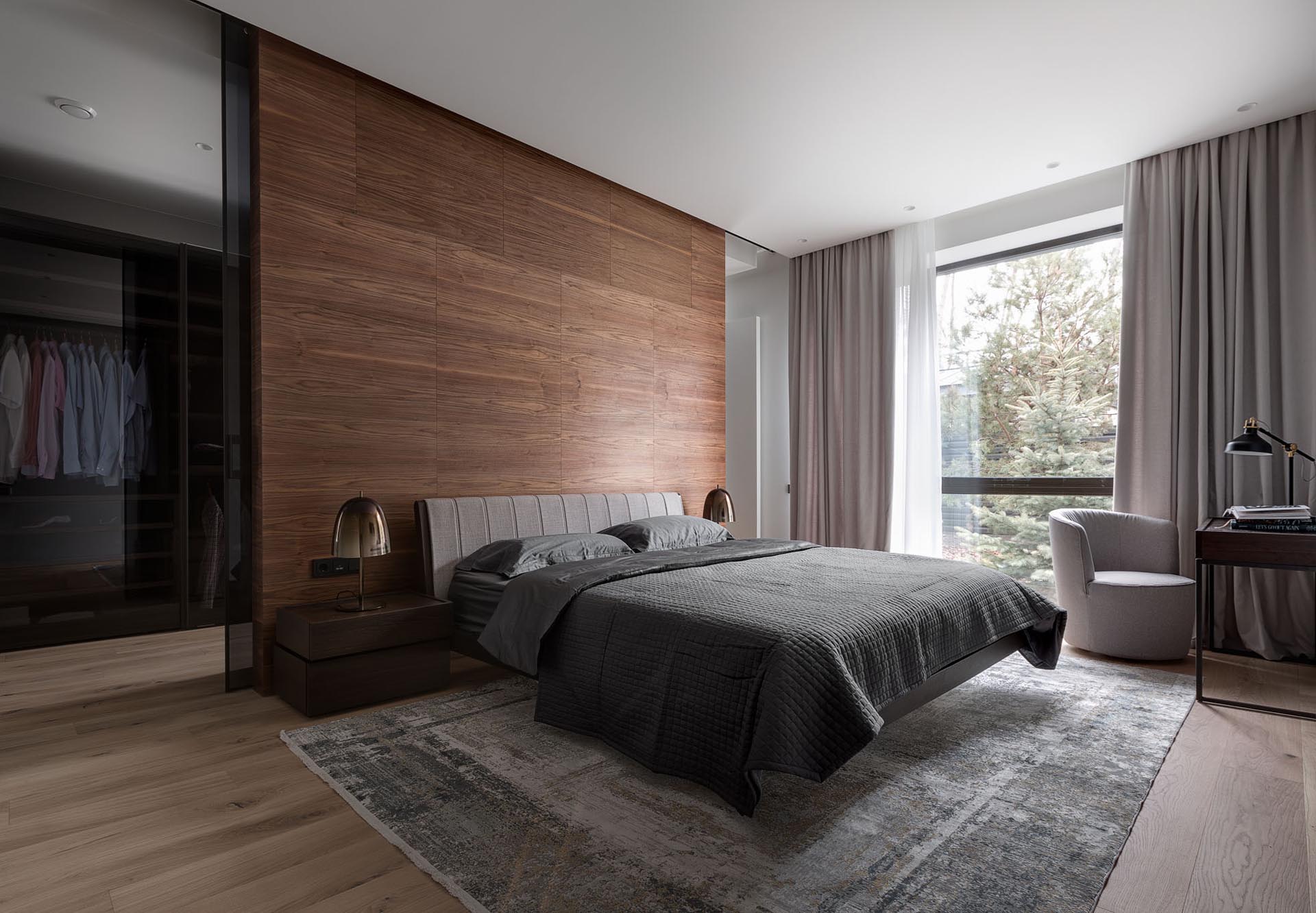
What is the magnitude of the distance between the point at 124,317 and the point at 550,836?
14.4 ft

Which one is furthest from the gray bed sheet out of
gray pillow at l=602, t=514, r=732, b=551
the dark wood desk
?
the dark wood desk

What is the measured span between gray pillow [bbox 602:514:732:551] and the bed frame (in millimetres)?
195

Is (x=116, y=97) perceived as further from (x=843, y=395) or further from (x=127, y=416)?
Result: (x=843, y=395)

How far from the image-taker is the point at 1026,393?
4.91 m

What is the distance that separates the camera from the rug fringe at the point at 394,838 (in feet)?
5.02

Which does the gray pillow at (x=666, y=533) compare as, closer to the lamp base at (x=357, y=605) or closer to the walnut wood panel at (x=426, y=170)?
the lamp base at (x=357, y=605)

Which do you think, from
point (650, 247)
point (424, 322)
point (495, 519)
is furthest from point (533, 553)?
point (650, 247)

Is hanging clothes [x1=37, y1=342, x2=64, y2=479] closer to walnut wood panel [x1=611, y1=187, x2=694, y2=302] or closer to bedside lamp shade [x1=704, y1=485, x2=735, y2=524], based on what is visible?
walnut wood panel [x1=611, y1=187, x2=694, y2=302]

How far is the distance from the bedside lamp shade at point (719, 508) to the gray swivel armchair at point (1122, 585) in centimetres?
193

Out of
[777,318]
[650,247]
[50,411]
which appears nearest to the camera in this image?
[50,411]

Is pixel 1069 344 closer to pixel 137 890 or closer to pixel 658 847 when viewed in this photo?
pixel 658 847

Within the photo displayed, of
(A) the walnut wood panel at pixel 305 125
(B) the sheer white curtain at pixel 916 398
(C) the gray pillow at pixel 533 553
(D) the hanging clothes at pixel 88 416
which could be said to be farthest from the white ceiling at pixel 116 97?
(B) the sheer white curtain at pixel 916 398

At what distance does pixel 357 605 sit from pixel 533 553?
778mm

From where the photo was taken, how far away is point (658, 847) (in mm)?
1750
